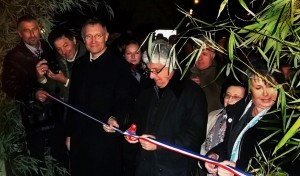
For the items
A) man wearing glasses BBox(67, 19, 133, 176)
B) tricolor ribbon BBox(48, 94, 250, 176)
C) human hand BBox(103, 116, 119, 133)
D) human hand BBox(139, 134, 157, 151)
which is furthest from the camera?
man wearing glasses BBox(67, 19, 133, 176)

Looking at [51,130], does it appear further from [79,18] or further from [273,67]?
[79,18]

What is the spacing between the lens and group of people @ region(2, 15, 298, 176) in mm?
3070

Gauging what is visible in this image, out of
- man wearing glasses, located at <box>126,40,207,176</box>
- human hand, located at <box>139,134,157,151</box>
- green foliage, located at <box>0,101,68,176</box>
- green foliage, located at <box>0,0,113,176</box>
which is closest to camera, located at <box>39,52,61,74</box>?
green foliage, located at <box>0,0,113,176</box>

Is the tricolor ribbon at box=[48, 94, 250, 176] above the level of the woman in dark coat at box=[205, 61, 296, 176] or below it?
below

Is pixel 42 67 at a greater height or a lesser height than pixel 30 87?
greater

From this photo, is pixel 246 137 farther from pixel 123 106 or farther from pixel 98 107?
pixel 98 107

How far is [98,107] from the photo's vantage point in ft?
13.2

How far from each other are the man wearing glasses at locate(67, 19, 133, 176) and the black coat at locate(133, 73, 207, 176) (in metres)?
0.60

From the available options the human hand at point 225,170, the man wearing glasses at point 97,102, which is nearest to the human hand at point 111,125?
the man wearing glasses at point 97,102

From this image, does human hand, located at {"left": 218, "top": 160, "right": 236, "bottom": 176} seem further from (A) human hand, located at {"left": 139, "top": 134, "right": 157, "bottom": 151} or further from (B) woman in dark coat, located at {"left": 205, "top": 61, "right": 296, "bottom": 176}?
(A) human hand, located at {"left": 139, "top": 134, "right": 157, "bottom": 151}

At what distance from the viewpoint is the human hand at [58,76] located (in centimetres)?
433

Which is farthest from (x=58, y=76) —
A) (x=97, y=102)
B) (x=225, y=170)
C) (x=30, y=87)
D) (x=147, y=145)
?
(x=225, y=170)

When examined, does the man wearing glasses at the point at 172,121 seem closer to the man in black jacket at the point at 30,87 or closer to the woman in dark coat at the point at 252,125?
the woman in dark coat at the point at 252,125

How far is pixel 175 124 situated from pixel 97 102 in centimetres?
A: 95
